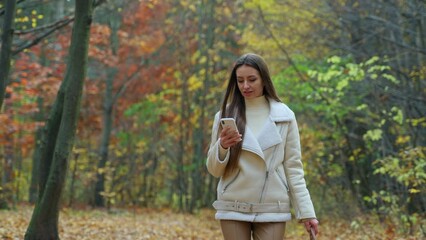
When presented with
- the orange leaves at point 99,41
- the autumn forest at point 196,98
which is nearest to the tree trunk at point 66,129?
the autumn forest at point 196,98

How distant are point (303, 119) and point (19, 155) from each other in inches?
517

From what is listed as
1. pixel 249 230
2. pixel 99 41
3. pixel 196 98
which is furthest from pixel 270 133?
pixel 196 98

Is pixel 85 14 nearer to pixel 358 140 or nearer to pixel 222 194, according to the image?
pixel 222 194

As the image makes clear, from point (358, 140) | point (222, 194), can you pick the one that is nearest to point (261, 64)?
point (222, 194)

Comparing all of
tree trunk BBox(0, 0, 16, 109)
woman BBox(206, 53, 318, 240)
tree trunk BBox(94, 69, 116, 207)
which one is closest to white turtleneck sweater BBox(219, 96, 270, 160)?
woman BBox(206, 53, 318, 240)

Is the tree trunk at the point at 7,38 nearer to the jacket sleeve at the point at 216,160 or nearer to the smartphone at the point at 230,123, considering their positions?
the jacket sleeve at the point at 216,160

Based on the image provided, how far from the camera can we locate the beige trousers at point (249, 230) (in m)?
3.79

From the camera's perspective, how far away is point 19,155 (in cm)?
2611

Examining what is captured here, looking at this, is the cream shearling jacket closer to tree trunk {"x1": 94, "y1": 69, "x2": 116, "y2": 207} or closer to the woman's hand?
the woman's hand

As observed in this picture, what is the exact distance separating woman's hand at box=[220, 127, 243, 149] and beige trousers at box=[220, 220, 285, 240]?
0.46 meters

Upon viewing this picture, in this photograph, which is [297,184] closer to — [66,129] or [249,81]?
[249,81]

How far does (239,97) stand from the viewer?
4.03 m

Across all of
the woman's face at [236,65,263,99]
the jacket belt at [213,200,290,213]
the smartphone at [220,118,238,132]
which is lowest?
the jacket belt at [213,200,290,213]

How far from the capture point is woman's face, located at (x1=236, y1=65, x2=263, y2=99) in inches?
154
